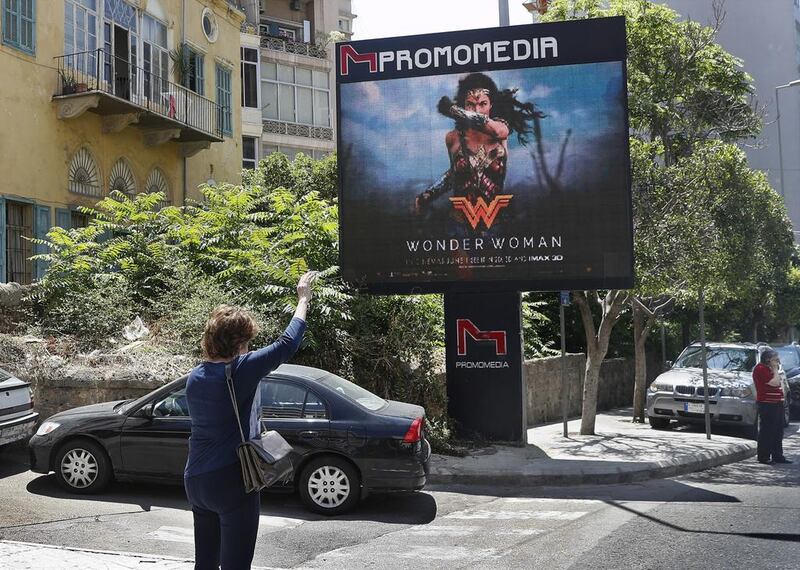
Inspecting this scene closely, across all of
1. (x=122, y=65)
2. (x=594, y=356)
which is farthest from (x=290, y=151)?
(x=594, y=356)

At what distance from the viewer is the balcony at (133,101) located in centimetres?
1912

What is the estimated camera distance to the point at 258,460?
4086 millimetres

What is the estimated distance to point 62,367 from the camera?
11.9 meters

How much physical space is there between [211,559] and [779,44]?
170 ft

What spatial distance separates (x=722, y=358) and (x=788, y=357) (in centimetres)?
549

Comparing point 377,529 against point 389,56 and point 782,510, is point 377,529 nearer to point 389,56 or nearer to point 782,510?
point 782,510

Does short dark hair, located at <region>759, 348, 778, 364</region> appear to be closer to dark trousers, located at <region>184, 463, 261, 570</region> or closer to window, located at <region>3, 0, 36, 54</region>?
dark trousers, located at <region>184, 463, 261, 570</region>

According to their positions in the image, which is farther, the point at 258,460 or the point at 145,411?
the point at 145,411

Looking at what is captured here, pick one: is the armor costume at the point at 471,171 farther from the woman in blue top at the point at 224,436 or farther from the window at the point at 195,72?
the window at the point at 195,72

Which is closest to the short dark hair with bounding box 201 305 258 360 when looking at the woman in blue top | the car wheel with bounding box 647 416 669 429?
the woman in blue top

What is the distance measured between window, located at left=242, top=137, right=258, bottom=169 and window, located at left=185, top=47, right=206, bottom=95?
6.22 metres

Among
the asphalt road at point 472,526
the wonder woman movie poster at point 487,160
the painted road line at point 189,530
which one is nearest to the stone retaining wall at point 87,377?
the asphalt road at point 472,526

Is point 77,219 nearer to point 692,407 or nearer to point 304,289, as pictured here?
point 692,407

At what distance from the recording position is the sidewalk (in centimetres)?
1083
